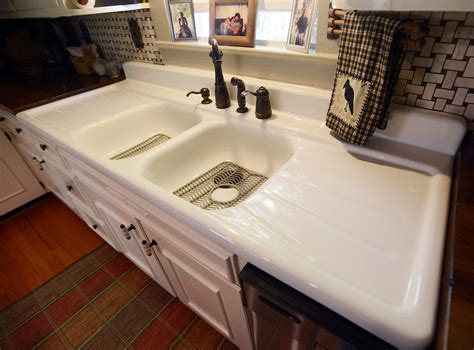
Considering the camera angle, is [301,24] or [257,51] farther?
[257,51]

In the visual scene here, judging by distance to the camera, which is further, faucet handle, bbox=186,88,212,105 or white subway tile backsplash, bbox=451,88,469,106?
faucet handle, bbox=186,88,212,105

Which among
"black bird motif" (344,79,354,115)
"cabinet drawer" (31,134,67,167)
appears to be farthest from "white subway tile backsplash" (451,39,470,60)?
"cabinet drawer" (31,134,67,167)

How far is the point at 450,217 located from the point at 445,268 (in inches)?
5.5

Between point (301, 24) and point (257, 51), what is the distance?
183 mm

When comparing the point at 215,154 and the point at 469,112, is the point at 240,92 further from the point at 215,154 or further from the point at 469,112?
the point at 469,112

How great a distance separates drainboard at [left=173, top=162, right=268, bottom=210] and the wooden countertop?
38.5 inches

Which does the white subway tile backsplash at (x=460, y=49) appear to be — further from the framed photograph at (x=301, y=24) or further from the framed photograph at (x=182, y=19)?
the framed photograph at (x=182, y=19)

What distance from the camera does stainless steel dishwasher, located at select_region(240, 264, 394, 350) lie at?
438 millimetres

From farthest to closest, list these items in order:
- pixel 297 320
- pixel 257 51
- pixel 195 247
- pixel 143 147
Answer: pixel 143 147 → pixel 257 51 → pixel 195 247 → pixel 297 320

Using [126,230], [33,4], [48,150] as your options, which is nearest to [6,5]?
[33,4]

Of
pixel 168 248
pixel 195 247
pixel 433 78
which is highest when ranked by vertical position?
pixel 433 78

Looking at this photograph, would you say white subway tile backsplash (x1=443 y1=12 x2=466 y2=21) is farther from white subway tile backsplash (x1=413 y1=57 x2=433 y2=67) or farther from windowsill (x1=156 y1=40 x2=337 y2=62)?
windowsill (x1=156 y1=40 x2=337 y2=62)

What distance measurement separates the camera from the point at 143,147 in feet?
4.16

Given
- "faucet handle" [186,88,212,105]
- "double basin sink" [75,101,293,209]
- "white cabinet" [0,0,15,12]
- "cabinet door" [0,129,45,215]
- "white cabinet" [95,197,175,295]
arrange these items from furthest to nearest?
1. "cabinet door" [0,129,45,215]
2. "white cabinet" [0,0,15,12]
3. "faucet handle" [186,88,212,105]
4. "white cabinet" [95,197,175,295]
5. "double basin sink" [75,101,293,209]
